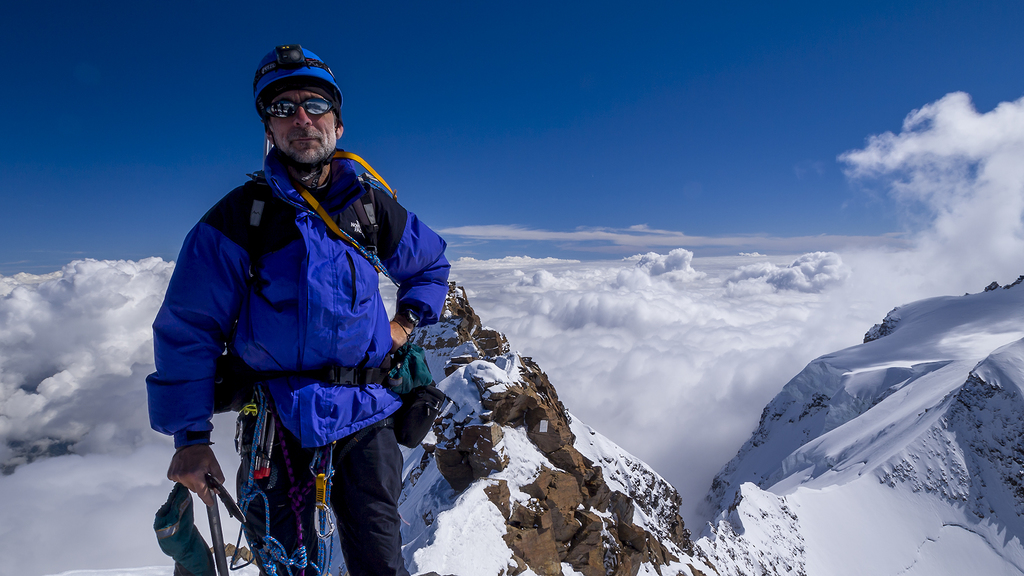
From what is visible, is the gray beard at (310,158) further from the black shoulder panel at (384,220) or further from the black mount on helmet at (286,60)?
the black mount on helmet at (286,60)

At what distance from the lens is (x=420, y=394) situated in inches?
151

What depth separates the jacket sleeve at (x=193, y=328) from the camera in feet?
8.82

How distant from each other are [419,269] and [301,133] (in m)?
1.51

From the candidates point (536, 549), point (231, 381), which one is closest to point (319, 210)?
point (231, 381)

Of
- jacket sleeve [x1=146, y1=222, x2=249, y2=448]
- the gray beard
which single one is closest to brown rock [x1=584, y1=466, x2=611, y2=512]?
jacket sleeve [x1=146, y1=222, x2=249, y2=448]

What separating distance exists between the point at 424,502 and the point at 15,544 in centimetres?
25576

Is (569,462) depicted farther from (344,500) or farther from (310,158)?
(310,158)

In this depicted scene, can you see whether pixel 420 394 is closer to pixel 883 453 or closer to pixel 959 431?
pixel 883 453

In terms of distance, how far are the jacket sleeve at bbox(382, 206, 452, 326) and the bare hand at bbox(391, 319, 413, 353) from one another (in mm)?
194

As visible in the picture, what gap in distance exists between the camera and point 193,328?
2.72 metres

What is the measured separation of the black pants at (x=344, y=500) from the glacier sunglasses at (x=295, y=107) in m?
2.38

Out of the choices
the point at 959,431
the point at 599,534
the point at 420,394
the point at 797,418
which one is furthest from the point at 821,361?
the point at 420,394

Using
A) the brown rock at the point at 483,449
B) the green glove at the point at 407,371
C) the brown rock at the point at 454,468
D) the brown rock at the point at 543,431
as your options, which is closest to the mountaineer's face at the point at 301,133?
the green glove at the point at 407,371

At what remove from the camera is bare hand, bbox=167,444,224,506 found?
2775 mm
